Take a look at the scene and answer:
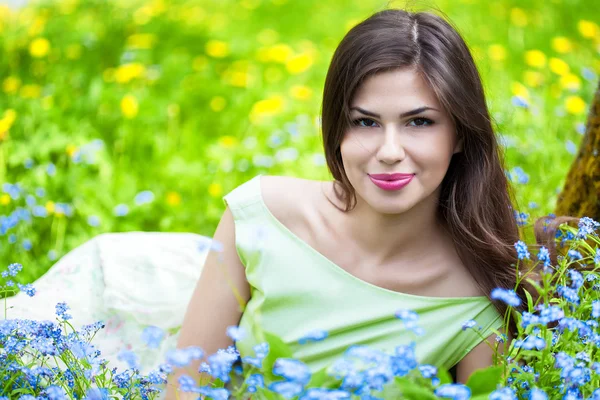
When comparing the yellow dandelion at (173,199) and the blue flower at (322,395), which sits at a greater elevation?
the blue flower at (322,395)

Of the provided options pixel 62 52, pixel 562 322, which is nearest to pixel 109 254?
pixel 562 322

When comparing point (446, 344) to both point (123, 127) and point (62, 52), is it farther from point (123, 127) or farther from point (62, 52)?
point (62, 52)

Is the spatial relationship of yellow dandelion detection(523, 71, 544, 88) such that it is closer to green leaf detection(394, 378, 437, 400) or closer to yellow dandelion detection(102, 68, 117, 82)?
yellow dandelion detection(102, 68, 117, 82)

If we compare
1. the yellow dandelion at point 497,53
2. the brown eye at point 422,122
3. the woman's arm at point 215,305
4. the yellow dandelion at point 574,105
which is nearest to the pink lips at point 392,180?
the brown eye at point 422,122

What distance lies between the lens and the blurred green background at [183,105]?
9.95 feet

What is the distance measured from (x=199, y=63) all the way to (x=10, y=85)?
122cm

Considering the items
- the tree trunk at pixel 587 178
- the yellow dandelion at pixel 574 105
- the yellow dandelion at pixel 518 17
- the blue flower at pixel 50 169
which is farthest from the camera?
the yellow dandelion at pixel 518 17

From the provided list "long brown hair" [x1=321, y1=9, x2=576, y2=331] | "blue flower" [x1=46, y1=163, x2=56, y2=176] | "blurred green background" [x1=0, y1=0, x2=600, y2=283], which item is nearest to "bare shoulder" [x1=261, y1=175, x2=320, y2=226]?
"long brown hair" [x1=321, y1=9, x2=576, y2=331]

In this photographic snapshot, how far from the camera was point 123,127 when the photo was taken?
3.53 m

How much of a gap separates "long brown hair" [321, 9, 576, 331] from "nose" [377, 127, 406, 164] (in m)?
0.12

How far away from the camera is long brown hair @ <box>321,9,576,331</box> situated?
1.75m

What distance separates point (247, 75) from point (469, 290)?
8.97 ft

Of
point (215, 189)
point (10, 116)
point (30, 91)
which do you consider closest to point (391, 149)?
point (215, 189)

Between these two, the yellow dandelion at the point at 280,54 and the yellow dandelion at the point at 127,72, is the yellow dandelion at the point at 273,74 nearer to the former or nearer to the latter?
the yellow dandelion at the point at 280,54
